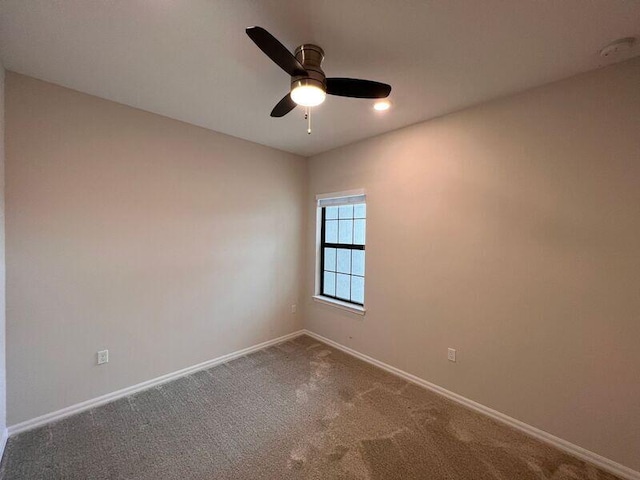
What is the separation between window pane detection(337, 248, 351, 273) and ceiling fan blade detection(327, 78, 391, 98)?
7.13ft

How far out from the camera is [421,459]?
1.78 meters

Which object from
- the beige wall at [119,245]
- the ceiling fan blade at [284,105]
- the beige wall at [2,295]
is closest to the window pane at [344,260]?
the beige wall at [119,245]

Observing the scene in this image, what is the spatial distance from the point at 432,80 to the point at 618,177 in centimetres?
135

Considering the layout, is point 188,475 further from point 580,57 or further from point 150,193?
point 580,57

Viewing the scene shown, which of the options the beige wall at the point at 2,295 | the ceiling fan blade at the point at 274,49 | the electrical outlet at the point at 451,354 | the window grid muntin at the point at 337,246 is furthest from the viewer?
the window grid muntin at the point at 337,246

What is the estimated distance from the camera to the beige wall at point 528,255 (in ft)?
5.69

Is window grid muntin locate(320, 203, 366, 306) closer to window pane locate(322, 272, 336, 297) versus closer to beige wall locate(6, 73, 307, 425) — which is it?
window pane locate(322, 272, 336, 297)

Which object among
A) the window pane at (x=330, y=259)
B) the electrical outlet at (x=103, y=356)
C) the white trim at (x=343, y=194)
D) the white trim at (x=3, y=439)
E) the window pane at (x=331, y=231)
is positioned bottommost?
the white trim at (x=3, y=439)

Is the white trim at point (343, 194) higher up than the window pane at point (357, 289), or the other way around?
the white trim at point (343, 194)

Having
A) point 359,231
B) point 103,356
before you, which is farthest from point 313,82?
point 103,356

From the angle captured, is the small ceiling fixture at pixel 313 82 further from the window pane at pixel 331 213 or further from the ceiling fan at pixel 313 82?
the window pane at pixel 331 213

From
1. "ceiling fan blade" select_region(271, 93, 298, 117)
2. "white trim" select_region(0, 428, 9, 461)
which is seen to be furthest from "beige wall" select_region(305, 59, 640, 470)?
"white trim" select_region(0, 428, 9, 461)

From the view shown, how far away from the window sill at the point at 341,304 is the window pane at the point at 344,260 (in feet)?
1.37

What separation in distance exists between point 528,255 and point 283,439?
2280 millimetres
